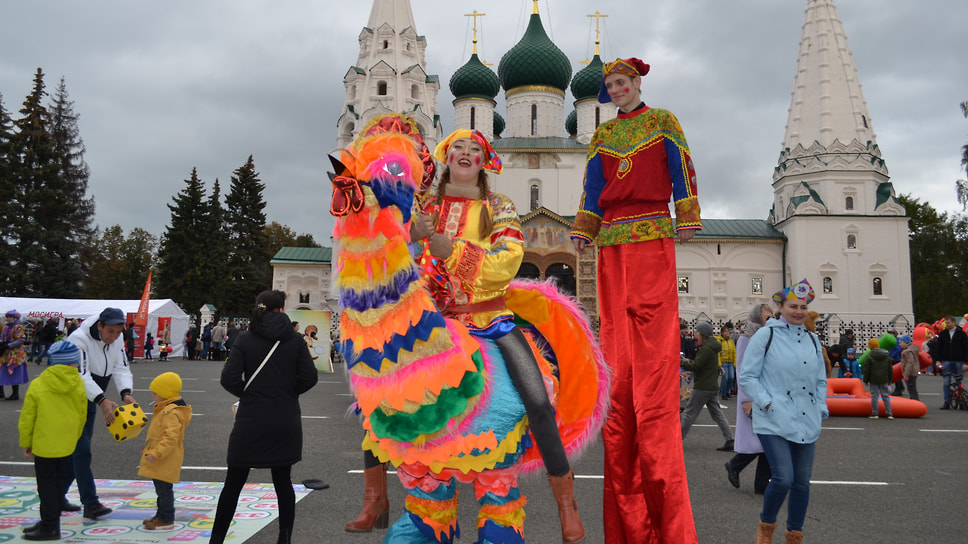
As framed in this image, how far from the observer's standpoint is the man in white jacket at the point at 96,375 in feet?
18.0

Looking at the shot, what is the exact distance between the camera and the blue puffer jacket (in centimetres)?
437

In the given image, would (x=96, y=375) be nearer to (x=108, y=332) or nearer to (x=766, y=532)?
(x=108, y=332)

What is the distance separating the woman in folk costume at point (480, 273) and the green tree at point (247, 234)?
Result: 46683 millimetres

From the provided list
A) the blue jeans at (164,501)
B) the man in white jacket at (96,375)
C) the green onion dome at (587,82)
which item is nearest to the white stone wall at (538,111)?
the green onion dome at (587,82)

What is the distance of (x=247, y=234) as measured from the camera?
50281 millimetres

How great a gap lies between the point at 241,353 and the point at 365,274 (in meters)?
2.56

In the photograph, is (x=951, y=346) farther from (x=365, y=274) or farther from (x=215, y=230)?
(x=215, y=230)

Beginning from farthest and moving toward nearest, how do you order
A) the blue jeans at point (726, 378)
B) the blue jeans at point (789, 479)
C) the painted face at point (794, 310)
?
the blue jeans at point (726, 378) → the painted face at point (794, 310) → the blue jeans at point (789, 479)

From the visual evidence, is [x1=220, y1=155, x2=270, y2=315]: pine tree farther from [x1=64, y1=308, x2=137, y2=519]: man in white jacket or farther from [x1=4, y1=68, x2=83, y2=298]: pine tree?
[x1=64, y1=308, x2=137, y2=519]: man in white jacket

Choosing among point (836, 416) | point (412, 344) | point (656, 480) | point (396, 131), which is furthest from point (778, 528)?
point (836, 416)

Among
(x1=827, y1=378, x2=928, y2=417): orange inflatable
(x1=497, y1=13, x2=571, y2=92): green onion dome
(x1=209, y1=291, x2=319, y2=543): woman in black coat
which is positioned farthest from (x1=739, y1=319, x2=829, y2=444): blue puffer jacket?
(x1=497, y1=13, x2=571, y2=92): green onion dome

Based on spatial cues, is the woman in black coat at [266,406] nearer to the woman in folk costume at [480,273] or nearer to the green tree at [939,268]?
the woman in folk costume at [480,273]

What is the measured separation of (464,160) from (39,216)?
143 ft

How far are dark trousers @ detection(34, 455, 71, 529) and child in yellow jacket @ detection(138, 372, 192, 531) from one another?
0.62 meters
